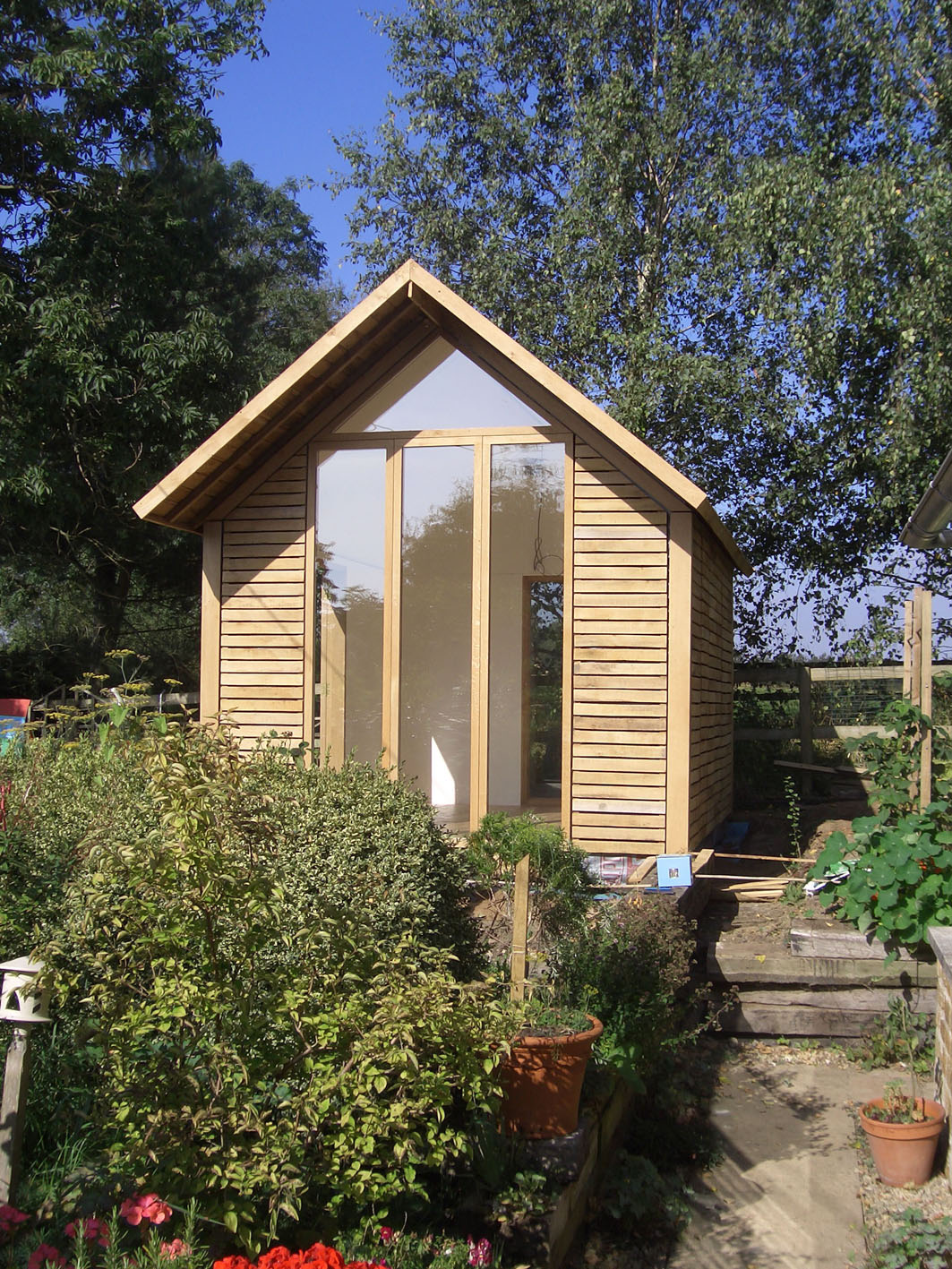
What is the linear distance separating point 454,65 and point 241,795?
19.4 m

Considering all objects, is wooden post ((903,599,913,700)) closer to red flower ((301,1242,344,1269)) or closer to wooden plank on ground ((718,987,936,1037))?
wooden plank on ground ((718,987,936,1037))

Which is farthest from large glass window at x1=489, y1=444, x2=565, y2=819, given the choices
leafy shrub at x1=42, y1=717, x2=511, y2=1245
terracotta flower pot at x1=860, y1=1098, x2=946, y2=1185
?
leafy shrub at x1=42, y1=717, x2=511, y2=1245

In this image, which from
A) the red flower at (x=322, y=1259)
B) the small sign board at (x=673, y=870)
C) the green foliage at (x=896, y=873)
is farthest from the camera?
the small sign board at (x=673, y=870)

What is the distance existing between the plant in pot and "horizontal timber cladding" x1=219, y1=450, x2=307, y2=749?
16.5ft

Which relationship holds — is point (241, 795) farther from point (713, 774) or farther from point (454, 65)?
point (454, 65)

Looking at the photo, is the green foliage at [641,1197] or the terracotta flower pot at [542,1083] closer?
the terracotta flower pot at [542,1083]

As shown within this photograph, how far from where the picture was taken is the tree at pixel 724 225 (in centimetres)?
1467

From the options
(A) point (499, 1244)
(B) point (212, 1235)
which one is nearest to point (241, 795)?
(B) point (212, 1235)

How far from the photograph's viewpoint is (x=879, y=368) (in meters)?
15.7

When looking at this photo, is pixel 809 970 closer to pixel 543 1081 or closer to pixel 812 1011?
pixel 812 1011

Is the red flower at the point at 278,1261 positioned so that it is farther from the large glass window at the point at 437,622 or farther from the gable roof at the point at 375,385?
the large glass window at the point at 437,622

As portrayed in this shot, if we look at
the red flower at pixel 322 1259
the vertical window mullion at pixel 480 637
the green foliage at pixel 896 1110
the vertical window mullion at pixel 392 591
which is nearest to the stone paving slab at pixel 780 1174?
the green foliage at pixel 896 1110

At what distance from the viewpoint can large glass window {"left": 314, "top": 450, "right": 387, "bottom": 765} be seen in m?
8.68

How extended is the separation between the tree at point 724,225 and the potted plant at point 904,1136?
432 inches
